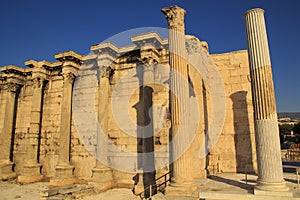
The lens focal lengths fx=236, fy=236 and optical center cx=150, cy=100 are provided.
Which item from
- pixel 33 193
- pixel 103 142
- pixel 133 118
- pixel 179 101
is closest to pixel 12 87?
pixel 33 193

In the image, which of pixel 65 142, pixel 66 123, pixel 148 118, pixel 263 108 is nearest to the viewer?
pixel 263 108

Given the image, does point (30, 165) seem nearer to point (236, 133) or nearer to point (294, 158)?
point (236, 133)

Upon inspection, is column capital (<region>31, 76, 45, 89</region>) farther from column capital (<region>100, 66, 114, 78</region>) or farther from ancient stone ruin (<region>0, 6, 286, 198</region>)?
column capital (<region>100, 66, 114, 78</region>)

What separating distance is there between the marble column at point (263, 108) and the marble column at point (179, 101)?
6.49 feet

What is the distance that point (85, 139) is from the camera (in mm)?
12641

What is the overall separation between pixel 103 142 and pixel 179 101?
537 cm

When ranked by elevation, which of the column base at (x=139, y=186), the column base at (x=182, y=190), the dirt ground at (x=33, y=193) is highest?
the column base at (x=182, y=190)

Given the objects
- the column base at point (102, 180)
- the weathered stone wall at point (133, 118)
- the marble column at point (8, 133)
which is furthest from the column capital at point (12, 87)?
the column base at point (102, 180)

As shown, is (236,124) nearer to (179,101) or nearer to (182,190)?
(179,101)

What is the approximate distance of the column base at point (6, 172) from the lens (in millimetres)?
13445

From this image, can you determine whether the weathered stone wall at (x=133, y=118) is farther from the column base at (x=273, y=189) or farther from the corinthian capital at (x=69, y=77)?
the column base at (x=273, y=189)

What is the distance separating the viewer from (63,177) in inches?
454

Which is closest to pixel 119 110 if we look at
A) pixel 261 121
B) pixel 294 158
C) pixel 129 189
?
pixel 129 189

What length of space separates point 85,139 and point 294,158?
13820mm
